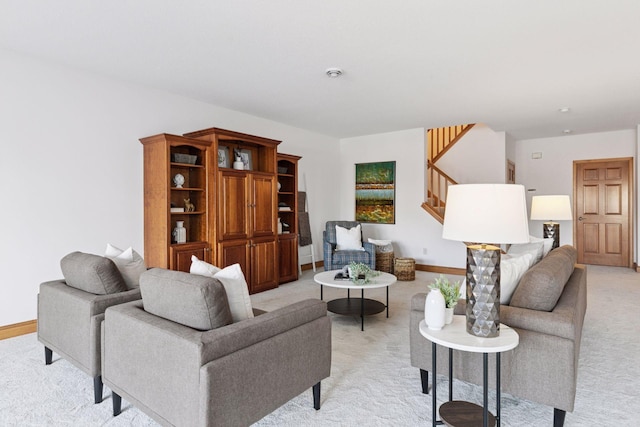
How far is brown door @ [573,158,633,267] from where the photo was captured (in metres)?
6.70

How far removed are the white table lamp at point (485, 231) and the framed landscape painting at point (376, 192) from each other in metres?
4.92

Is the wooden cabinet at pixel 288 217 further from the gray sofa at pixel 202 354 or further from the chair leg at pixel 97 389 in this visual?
the gray sofa at pixel 202 354

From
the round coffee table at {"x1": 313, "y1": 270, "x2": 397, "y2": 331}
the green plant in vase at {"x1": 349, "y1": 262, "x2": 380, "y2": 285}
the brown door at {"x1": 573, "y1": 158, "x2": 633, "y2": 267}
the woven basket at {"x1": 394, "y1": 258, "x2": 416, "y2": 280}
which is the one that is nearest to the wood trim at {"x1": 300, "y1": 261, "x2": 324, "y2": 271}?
the woven basket at {"x1": 394, "y1": 258, "x2": 416, "y2": 280}

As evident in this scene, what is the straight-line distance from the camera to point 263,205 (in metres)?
4.96

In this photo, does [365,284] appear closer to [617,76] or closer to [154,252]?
[154,252]

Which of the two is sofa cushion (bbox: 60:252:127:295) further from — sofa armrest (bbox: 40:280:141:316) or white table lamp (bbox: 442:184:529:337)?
white table lamp (bbox: 442:184:529:337)

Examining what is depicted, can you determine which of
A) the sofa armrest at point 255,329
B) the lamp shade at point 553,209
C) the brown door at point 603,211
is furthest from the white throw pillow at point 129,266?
the brown door at point 603,211

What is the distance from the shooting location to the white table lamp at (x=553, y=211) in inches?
167

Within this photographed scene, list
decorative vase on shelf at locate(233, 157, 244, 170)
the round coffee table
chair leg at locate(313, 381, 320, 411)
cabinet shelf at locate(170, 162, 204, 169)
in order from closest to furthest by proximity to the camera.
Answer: chair leg at locate(313, 381, 320, 411), the round coffee table, cabinet shelf at locate(170, 162, 204, 169), decorative vase on shelf at locate(233, 157, 244, 170)

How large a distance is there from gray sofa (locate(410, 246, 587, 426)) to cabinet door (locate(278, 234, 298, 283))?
11.2ft

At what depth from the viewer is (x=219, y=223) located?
437 cm

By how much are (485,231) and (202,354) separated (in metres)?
1.32

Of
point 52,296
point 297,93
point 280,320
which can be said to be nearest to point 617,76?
point 297,93

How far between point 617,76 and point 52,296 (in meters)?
5.44
